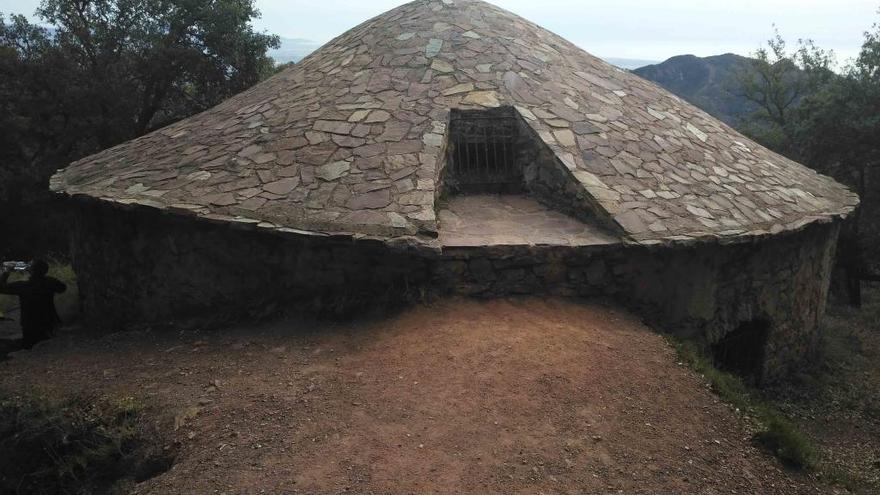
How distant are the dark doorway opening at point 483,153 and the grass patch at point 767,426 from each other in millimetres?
3288

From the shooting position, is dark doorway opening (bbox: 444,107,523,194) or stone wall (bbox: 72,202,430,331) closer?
stone wall (bbox: 72,202,430,331)

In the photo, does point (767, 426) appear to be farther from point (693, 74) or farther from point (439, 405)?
point (693, 74)

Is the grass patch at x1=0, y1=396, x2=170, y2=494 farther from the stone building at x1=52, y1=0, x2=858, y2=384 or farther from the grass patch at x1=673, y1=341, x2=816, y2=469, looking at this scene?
the grass patch at x1=673, y1=341, x2=816, y2=469

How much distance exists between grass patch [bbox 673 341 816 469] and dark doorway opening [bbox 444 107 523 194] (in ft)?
10.8

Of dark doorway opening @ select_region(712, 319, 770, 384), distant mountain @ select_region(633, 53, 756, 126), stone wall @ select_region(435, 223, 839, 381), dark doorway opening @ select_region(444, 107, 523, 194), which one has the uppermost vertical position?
distant mountain @ select_region(633, 53, 756, 126)

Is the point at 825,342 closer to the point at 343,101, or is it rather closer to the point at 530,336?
the point at 530,336

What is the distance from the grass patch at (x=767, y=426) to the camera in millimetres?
4445

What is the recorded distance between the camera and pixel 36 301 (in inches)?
305

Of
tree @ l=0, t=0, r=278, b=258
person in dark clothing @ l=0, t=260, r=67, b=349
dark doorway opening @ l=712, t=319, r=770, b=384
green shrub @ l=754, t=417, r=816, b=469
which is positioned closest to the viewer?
green shrub @ l=754, t=417, r=816, b=469

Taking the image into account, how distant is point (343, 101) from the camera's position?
829 centimetres

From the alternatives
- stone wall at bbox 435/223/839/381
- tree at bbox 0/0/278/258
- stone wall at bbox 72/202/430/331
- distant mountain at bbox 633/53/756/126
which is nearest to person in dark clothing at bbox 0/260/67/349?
stone wall at bbox 72/202/430/331

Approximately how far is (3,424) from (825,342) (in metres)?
10.8

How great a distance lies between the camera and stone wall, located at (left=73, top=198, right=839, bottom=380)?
6.29 metres

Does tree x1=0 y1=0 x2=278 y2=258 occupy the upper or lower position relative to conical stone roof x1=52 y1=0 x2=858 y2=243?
upper
